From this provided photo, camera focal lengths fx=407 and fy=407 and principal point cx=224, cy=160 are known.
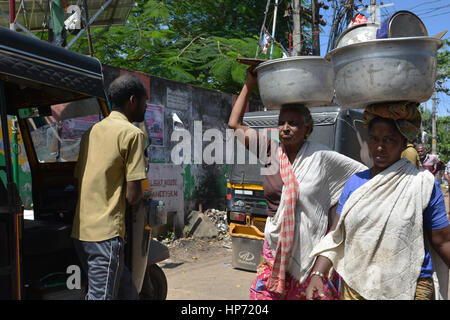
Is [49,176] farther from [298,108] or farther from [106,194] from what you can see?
→ [298,108]

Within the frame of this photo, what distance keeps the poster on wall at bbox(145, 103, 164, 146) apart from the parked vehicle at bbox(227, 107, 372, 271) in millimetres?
2339

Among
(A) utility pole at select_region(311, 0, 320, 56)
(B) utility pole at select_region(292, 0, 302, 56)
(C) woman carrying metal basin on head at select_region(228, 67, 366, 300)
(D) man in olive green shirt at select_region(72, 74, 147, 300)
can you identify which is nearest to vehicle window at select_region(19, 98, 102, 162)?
(D) man in olive green shirt at select_region(72, 74, 147, 300)

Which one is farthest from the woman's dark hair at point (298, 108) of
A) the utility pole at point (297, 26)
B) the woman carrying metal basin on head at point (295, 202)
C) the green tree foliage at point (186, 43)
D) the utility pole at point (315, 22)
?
the utility pole at point (315, 22)

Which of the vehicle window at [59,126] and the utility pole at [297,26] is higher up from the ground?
the utility pole at [297,26]

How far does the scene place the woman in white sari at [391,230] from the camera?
1842mm

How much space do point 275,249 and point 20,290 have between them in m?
1.54

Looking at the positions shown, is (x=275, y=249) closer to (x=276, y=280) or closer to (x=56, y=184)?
(x=276, y=280)

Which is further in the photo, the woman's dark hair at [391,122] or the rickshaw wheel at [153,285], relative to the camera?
the rickshaw wheel at [153,285]

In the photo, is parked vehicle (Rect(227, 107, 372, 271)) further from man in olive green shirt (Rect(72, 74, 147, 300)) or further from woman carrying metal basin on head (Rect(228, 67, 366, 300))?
man in olive green shirt (Rect(72, 74, 147, 300))

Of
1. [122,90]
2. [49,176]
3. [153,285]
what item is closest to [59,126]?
[49,176]

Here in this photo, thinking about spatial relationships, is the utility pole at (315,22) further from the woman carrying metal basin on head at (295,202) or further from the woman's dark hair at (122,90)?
the woman's dark hair at (122,90)

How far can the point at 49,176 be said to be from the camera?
12.6 ft

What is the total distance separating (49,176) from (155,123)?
4.27 meters
